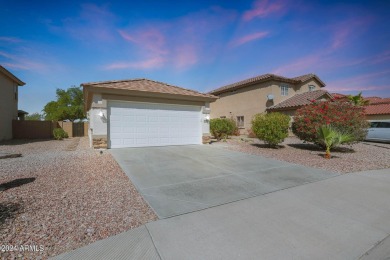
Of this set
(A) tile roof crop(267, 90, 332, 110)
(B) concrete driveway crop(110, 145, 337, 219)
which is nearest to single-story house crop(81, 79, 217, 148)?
(B) concrete driveway crop(110, 145, 337, 219)

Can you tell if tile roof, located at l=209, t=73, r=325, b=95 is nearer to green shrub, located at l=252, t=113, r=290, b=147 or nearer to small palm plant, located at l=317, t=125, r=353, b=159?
green shrub, located at l=252, t=113, r=290, b=147

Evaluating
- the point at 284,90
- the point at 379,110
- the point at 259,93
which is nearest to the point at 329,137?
the point at 259,93

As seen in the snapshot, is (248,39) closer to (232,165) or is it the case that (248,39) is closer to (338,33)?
(338,33)

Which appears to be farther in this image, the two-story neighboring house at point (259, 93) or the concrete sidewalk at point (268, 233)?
the two-story neighboring house at point (259, 93)

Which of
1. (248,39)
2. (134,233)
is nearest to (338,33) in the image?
(248,39)

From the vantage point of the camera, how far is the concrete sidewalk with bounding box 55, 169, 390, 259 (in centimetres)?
234

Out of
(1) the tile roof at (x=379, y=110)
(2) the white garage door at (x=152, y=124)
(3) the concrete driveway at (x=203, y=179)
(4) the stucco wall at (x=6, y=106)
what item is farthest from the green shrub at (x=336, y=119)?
(4) the stucco wall at (x=6, y=106)

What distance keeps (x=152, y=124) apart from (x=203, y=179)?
6.50 meters

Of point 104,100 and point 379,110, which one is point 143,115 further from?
point 379,110

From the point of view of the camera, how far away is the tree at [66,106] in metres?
35.8

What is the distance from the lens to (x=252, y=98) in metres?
21.1

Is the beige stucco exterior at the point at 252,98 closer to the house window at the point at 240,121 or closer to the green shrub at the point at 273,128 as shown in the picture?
the house window at the point at 240,121

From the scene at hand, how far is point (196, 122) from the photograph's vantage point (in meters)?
12.4

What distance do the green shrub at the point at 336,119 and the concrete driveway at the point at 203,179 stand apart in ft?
15.1
